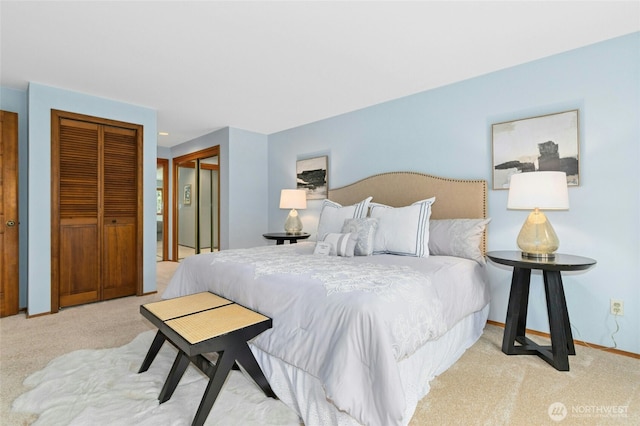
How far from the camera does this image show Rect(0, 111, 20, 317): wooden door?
3145 millimetres

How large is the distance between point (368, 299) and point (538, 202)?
5.14 ft

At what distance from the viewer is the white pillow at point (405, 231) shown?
2717 mm

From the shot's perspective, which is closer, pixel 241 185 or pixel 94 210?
pixel 94 210

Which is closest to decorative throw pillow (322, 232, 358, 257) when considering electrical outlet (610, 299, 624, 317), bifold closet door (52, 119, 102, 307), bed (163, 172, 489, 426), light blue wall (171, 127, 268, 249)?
bed (163, 172, 489, 426)

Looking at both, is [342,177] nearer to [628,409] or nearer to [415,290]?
[415,290]

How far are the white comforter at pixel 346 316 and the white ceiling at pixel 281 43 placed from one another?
1685 mm

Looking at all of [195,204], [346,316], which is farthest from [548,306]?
[195,204]

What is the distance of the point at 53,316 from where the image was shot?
128 inches

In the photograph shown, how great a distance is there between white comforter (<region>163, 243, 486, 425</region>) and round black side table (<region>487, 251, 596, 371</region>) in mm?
561

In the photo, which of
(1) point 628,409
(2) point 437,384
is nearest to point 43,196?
(2) point 437,384

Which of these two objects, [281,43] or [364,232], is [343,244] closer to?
[364,232]

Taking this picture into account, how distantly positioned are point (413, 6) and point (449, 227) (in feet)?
5.80

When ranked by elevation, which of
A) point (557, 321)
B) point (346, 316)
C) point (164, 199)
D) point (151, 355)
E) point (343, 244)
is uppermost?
A: point (164, 199)

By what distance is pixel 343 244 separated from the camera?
2.78 metres
